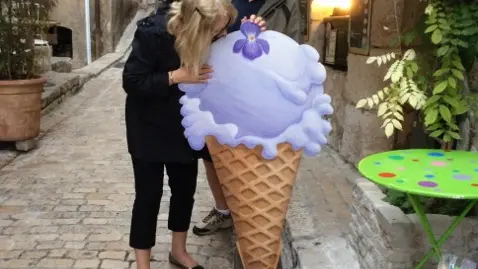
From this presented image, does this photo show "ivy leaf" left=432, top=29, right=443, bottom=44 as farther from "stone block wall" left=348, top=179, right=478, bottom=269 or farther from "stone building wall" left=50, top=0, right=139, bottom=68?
"stone building wall" left=50, top=0, right=139, bottom=68

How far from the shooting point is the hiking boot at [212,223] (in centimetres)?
373

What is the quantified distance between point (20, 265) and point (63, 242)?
366 millimetres

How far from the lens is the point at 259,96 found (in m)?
2.31

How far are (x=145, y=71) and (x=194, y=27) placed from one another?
37 centimetres

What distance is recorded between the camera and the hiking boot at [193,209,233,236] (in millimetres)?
3734

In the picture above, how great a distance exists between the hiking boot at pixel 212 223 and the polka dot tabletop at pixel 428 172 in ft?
5.37

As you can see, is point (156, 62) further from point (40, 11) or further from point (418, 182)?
point (40, 11)

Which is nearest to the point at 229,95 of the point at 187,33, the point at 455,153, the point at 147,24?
the point at 187,33

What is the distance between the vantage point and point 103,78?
1093cm

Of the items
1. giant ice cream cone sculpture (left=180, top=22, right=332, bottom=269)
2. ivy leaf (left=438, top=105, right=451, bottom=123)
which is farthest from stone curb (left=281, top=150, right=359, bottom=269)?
ivy leaf (left=438, top=105, right=451, bottom=123)

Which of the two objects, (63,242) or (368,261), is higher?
(368,261)

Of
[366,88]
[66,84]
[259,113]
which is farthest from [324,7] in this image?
[66,84]

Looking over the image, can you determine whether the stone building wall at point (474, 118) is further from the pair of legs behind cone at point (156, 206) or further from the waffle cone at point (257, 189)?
the pair of legs behind cone at point (156, 206)

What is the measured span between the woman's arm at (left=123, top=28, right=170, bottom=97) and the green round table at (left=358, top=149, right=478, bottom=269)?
91 cm
